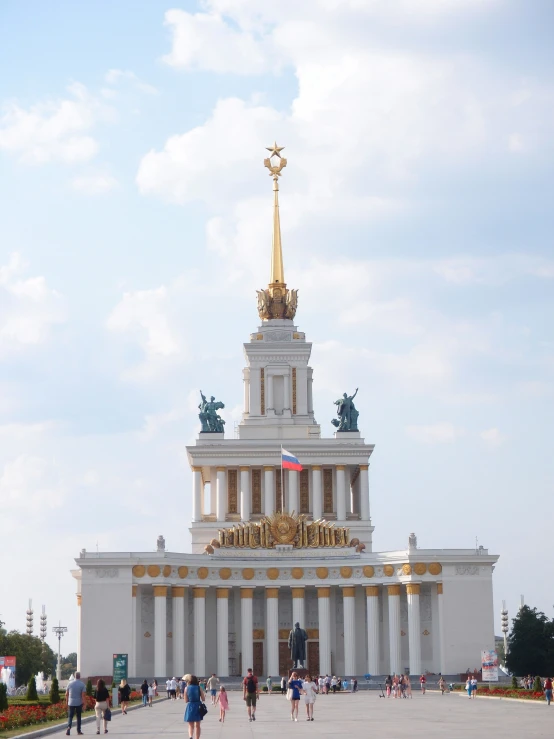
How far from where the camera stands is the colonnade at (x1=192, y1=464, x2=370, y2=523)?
3723 inches

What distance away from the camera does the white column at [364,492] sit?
95375mm

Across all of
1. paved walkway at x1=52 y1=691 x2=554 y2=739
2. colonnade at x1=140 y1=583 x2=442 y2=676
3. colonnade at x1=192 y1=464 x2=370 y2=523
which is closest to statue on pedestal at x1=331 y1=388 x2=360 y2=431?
colonnade at x1=192 y1=464 x2=370 y2=523

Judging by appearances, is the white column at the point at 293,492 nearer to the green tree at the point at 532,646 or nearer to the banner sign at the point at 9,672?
the green tree at the point at 532,646

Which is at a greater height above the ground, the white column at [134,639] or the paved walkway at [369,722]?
the white column at [134,639]

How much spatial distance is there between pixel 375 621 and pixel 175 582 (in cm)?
1252

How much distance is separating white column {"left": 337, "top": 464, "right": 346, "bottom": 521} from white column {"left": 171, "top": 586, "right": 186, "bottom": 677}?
16641 mm

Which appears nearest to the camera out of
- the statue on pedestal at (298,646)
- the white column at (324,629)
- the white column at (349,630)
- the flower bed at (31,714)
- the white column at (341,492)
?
the flower bed at (31,714)

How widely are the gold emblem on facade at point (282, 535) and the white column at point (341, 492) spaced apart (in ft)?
29.4

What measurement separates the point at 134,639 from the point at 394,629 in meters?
15.8

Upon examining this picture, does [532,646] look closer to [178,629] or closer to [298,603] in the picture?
[298,603]

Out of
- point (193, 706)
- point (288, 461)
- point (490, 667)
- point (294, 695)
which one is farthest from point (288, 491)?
point (193, 706)

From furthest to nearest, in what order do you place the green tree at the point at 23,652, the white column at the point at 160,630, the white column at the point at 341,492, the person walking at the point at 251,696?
the green tree at the point at 23,652 → the white column at the point at 341,492 → the white column at the point at 160,630 → the person walking at the point at 251,696

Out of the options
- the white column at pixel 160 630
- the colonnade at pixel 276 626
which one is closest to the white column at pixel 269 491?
the colonnade at pixel 276 626

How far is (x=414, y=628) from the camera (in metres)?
80.8
